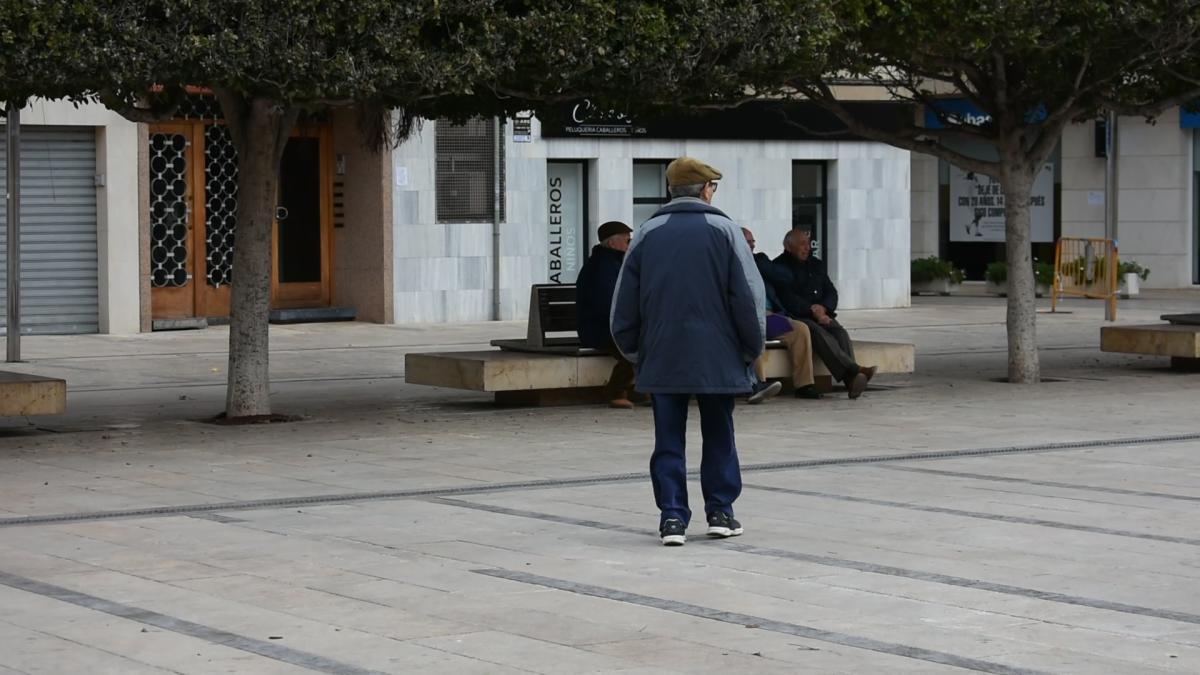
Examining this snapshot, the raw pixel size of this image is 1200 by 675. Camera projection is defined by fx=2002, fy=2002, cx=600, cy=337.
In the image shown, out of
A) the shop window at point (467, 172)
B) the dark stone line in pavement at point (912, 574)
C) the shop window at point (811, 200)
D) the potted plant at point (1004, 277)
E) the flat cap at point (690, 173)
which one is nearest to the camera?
the dark stone line in pavement at point (912, 574)

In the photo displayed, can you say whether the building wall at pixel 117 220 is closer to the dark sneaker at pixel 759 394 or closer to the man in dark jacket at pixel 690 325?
the dark sneaker at pixel 759 394

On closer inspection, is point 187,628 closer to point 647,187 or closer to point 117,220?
point 117,220

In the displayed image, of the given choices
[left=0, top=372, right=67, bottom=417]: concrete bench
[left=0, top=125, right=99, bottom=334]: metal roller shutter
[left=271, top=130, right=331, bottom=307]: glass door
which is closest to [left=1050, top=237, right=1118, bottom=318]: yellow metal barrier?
[left=271, top=130, right=331, bottom=307]: glass door

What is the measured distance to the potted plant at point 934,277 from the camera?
35.4m

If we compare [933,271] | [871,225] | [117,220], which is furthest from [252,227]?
[933,271]

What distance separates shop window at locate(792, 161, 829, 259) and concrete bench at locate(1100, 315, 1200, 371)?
1105cm

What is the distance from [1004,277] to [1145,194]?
3.73 metres

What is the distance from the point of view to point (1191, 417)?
47.3 ft

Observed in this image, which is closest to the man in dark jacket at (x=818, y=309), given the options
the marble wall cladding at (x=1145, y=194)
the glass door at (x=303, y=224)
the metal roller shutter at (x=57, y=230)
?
the metal roller shutter at (x=57, y=230)

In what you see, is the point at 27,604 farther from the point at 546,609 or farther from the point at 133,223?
the point at 133,223

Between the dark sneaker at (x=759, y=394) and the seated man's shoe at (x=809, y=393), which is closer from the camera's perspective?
the dark sneaker at (x=759, y=394)

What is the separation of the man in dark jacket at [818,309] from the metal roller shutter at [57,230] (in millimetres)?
11097

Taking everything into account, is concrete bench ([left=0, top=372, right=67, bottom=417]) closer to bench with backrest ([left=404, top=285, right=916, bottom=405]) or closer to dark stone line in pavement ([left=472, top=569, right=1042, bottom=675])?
bench with backrest ([left=404, top=285, right=916, bottom=405])

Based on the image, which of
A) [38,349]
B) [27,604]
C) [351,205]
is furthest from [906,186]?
[27,604]
